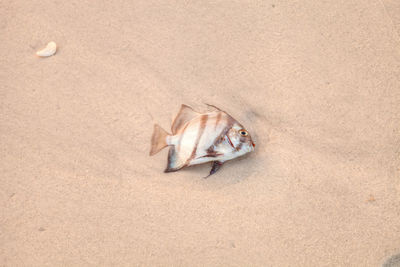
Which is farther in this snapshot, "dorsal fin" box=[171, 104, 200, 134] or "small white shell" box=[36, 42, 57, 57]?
"small white shell" box=[36, 42, 57, 57]

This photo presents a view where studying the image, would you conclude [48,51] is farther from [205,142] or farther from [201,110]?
[205,142]

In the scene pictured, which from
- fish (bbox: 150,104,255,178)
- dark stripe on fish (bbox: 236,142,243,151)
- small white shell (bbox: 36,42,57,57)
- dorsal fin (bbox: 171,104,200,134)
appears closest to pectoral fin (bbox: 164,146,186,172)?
fish (bbox: 150,104,255,178)

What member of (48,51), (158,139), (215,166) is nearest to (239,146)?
(215,166)

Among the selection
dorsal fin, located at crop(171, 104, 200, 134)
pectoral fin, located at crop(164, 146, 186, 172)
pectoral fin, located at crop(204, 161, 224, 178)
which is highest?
dorsal fin, located at crop(171, 104, 200, 134)

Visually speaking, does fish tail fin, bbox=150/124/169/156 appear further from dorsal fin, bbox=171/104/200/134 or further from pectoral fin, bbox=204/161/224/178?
pectoral fin, bbox=204/161/224/178

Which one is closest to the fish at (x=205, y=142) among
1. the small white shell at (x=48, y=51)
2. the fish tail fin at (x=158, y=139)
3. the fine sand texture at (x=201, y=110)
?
the fish tail fin at (x=158, y=139)

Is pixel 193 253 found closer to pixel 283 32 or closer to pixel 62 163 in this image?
pixel 62 163

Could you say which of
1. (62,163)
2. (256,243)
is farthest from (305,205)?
(62,163)
